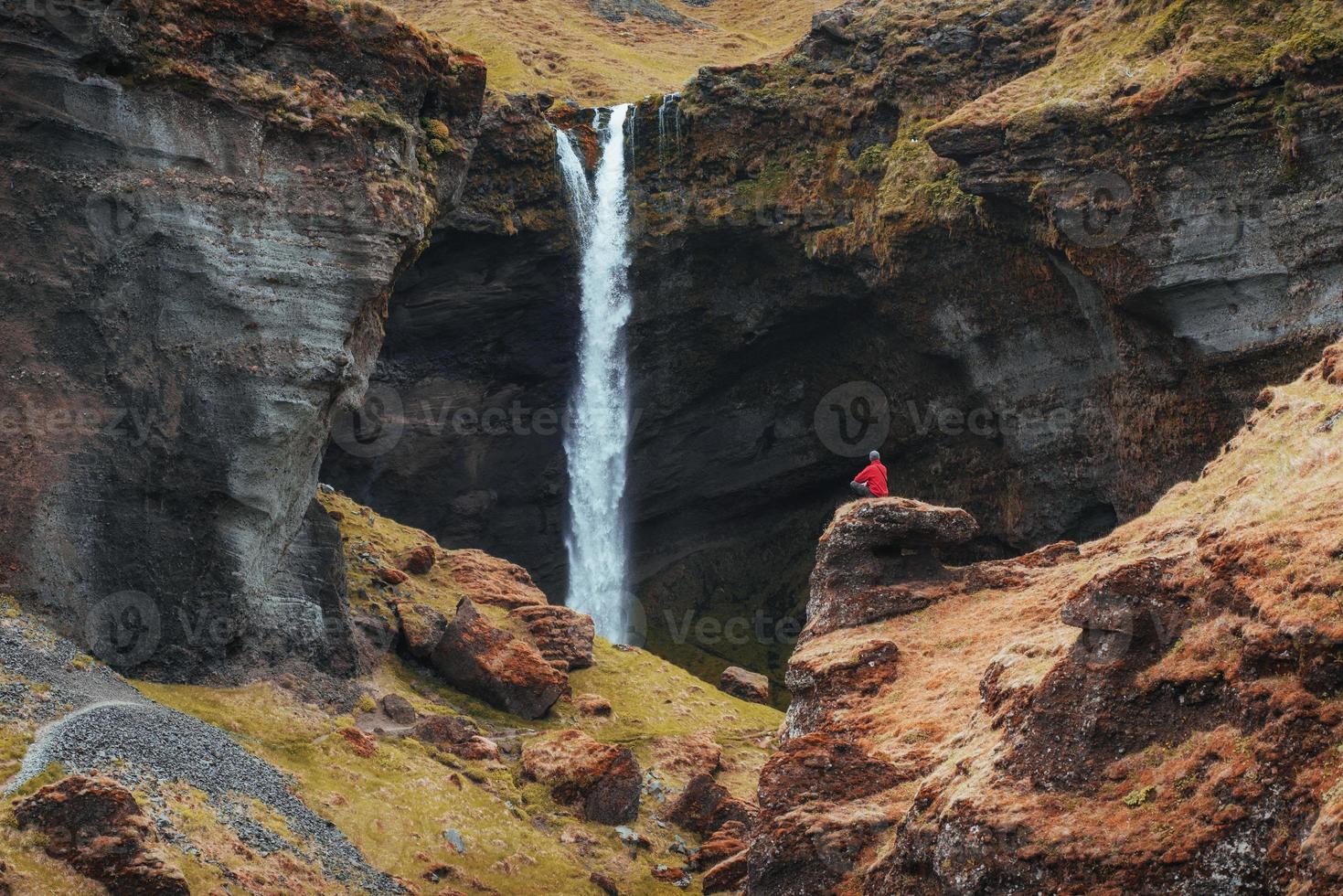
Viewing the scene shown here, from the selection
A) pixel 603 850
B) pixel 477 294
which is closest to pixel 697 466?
pixel 477 294

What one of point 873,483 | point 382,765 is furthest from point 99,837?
point 873,483

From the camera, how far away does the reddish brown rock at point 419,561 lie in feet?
167

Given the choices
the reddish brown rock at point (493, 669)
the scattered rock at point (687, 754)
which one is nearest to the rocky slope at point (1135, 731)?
the scattered rock at point (687, 754)

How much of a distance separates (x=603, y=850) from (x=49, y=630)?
14.9 m

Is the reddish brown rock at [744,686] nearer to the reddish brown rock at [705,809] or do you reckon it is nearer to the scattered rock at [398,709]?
the reddish brown rock at [705,809]

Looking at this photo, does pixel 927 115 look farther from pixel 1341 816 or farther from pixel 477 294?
pixel 1341 816

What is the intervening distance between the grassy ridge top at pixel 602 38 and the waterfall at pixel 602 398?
1275 cm

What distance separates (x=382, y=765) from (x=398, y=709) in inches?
164

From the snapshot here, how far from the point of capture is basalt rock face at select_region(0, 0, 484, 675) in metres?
36.7

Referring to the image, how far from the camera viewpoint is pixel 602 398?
6531 centimetres

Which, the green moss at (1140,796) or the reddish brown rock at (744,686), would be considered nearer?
the green moss at (1140,796)

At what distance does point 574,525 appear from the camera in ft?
217

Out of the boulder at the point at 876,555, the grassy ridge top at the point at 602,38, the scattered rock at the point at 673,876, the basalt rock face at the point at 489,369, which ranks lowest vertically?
the scattered rock at the point at 673,876

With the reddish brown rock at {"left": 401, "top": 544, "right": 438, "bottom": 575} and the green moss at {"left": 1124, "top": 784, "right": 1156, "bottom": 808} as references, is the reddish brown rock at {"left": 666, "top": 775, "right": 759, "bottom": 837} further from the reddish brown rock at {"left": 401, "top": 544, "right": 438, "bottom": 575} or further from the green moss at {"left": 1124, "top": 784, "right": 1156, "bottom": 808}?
the green moss at {"left": 1124, "top": 784, "right": 1156, "bottom": 808}
